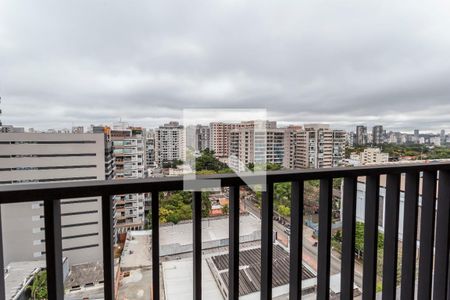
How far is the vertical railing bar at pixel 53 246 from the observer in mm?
773

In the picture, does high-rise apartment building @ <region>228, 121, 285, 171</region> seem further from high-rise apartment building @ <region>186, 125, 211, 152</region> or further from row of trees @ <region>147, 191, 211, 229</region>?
row of trees @ <region>147, 191, 211, 229</region>

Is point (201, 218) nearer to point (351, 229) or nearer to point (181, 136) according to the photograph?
point (181, 136)

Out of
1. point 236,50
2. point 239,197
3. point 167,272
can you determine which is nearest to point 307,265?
point 239,197

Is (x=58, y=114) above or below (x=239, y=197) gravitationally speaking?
above

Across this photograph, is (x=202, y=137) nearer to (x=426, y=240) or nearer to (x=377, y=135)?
(x=377, y=135)

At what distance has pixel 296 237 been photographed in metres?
1.05

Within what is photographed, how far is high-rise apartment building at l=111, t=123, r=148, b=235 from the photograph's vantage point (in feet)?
2.98

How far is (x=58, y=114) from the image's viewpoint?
1151 millimetres

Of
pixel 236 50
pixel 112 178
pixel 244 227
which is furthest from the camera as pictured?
pixel 236 50

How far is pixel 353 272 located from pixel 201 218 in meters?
0.77

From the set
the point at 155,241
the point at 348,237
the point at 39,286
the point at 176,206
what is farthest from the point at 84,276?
the point at 348,237

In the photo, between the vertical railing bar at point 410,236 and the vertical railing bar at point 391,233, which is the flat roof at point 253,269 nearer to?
the vertical railing bar at point 391,233

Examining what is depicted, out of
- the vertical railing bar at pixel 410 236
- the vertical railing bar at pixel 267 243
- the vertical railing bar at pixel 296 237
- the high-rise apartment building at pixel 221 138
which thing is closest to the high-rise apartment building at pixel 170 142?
the high-rise apartment building at pixel 221 138

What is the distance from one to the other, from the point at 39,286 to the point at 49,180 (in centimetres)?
36
